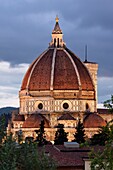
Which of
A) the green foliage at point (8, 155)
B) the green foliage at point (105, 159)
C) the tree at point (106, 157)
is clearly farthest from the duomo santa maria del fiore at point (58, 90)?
the green foliage at point (105, 159)

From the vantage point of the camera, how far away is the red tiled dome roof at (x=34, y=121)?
122938 millimetres

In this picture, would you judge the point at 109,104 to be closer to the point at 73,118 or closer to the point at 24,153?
the point at 24,153

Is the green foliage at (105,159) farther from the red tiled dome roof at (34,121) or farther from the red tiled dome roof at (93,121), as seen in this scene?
the red tiled dome roof at (93,121)

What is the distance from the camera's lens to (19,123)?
5074 inches

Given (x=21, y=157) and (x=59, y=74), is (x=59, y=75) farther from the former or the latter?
(x=21, y=157)

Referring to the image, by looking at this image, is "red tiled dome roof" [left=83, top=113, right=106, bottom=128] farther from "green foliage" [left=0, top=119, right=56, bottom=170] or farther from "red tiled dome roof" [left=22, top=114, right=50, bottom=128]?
"green foliage" [left=0, top=119, right=56, bottom=170]

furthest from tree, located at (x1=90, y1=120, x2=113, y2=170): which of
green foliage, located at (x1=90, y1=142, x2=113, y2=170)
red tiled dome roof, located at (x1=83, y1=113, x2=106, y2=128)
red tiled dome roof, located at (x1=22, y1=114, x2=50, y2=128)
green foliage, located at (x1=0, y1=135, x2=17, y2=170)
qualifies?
red tiled dome roof, located at (x1=83, y1=113, x2=106, y2=128)

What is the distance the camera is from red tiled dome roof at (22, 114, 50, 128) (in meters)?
123

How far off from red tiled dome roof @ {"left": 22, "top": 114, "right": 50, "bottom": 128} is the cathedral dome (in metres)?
6.13

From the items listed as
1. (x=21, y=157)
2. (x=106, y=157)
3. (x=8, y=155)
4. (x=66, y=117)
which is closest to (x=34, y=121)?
(x=66, y=117)

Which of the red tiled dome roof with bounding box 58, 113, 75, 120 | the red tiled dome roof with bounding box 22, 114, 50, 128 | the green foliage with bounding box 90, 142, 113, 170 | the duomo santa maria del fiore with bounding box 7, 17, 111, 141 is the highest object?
the duomo santa maria del fiore with bounding box 7, 17, 111, 141

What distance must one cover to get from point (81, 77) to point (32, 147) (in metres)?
A: 102

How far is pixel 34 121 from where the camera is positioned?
406ft

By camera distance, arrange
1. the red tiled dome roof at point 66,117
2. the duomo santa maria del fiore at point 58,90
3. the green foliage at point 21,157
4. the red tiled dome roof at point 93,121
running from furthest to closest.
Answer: the duomo santa maria del fiore at point 58,90 → the red tiled dome roof at point 66,117 → the red tiled dome roof at point 93,121 → the green foliage at point 21,157
